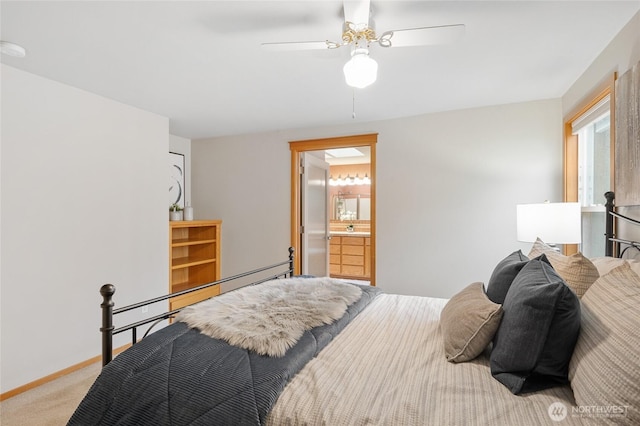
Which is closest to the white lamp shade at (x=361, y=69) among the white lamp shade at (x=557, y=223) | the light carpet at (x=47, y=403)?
the white lamp shade at (x=557, y=223)

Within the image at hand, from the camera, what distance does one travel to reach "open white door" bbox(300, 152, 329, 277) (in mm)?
4219

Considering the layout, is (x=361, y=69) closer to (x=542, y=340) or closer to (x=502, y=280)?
(x=502, y=280)

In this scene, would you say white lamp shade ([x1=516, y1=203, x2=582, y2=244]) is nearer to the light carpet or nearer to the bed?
the bed

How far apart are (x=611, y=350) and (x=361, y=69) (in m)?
1.48

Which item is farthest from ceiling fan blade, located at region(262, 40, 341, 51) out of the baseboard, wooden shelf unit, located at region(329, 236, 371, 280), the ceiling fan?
wooden shelf unit, located at region(329, 236, 371, 280)

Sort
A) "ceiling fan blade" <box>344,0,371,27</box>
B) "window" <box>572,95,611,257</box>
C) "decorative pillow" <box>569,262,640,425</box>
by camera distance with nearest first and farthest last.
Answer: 1. "decorative pillow" <box>569,262,640,425</box>
2. "ceiling fan blade" <box>344,0,371,27</box>
3. "window" <box>572,95,611,257</box>

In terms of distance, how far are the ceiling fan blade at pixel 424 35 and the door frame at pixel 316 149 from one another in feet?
6.81

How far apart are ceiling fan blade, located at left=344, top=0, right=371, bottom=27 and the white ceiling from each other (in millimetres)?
127

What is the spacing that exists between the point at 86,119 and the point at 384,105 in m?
2.77

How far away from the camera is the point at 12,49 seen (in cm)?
207

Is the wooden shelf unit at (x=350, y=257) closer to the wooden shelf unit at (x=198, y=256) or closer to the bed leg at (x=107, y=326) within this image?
the wooden shelf unit at (x=198, y=256)

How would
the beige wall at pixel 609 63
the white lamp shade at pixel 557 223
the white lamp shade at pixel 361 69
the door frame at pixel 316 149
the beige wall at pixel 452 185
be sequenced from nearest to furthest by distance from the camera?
1. the white lamp shade at pixel 361 69
2. the beige wall at pixel 609 63
3. the white lamp shade at pixel 557 223
4. the beige wall at pixel 452 185
5. the door frame at pixel 316 149

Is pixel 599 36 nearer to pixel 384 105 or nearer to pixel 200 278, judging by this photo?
pixel 384 105

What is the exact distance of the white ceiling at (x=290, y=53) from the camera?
1723 millimetres
